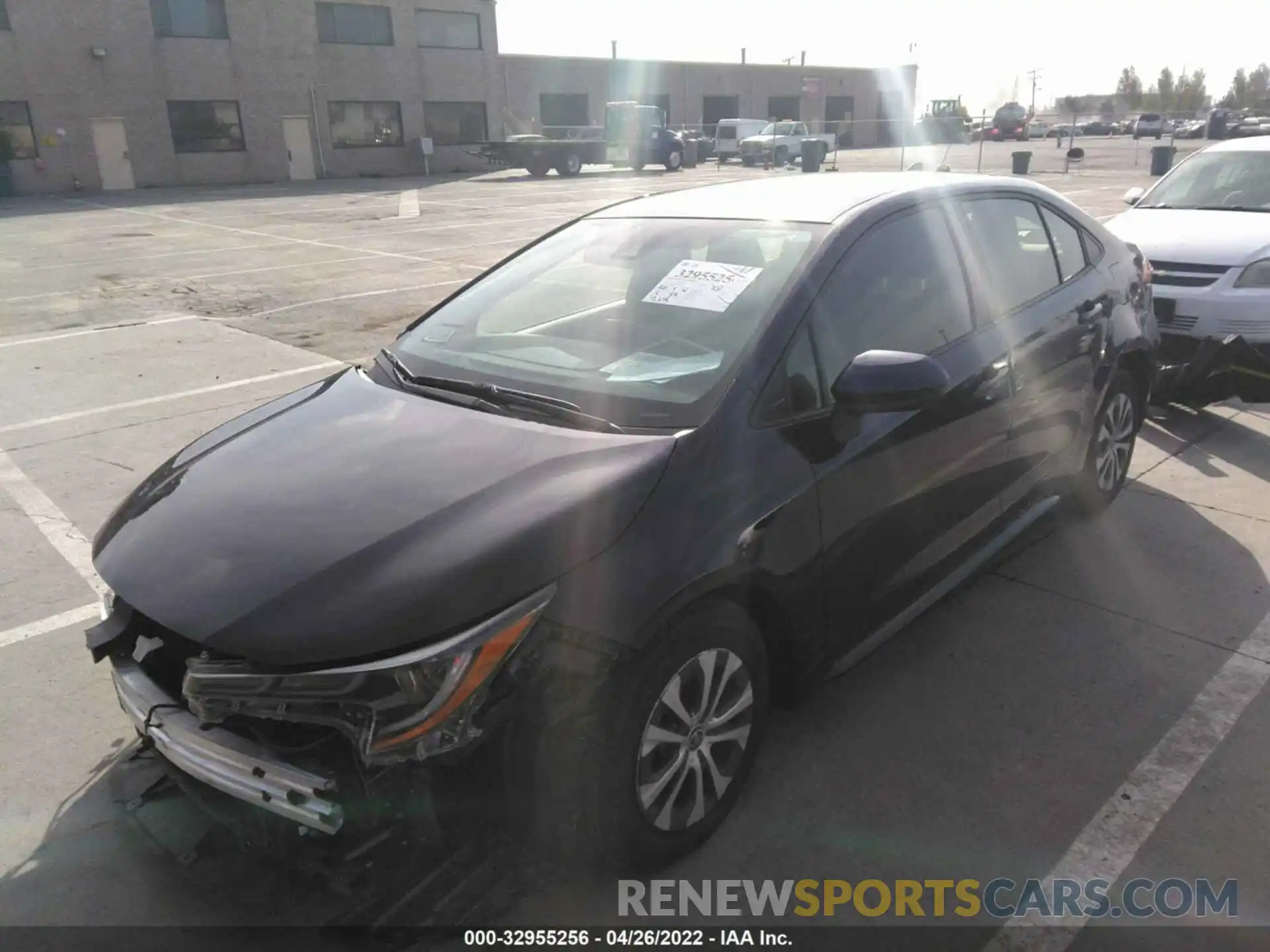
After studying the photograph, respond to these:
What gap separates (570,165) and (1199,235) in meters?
31.7

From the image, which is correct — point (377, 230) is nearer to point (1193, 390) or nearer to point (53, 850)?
point (1193, 390)

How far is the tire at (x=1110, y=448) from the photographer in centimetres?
437

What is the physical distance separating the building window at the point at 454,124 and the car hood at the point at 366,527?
1484 inches

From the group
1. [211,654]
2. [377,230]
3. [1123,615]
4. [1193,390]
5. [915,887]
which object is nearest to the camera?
[211,654]

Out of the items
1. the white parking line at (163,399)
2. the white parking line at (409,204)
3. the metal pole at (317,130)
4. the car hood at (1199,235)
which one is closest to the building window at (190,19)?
the metal pole at (317,130)

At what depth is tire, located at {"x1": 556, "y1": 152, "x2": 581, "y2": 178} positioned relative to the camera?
35.7 metres

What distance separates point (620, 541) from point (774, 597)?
22.4 inches

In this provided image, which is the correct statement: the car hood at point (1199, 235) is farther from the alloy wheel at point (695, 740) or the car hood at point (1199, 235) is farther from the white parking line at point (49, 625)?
the white parking line at point (49, 625)

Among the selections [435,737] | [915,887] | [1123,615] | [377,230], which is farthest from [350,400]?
[377,230]

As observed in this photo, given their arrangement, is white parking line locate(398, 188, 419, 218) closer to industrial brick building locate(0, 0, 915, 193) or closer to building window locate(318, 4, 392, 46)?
industrial brick building locate(0, 0, 915, 193)

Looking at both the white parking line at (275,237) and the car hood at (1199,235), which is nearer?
the car hood at (1199,235)

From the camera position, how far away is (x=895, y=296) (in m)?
3.15

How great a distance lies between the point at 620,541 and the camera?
223 centimetres

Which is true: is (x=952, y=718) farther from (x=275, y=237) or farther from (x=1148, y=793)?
(x=275, y=237)
